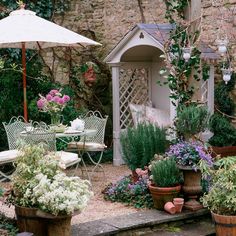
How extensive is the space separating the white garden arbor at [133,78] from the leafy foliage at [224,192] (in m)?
2.84

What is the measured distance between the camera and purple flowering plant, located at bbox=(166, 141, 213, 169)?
561 centimetres

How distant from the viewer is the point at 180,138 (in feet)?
21.1

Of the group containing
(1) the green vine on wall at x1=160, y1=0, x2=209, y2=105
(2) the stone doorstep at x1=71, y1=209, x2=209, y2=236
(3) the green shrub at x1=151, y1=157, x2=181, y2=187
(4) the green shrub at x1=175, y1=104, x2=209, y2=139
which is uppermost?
(1) the green vine on wall at x1=160, y1=0, x2=209, y2=105

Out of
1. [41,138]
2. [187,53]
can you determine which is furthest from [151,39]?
[41,138]

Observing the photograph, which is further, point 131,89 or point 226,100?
point 131,89

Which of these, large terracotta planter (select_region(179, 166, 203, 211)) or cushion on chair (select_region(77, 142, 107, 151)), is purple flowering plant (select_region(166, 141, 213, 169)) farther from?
cushion on chair (select_region(77, 142, 107, 151))

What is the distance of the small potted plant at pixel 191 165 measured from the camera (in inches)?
221

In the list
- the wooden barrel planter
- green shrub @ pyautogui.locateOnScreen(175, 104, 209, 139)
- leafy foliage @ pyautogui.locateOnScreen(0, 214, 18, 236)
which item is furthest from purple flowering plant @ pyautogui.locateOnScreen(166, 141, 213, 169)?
leafy foliage @ pyautogui.locateOnScreen(0, 214, 18, 236)

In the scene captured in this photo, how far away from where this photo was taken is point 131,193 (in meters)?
6.07

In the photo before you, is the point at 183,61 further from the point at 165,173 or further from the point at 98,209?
the point at 98,209

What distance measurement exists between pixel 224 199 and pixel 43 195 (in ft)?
5.72

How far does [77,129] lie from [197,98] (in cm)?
164

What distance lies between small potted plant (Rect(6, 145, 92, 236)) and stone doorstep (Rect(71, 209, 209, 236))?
0.41m

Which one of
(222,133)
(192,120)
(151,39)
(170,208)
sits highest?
(151,39)
